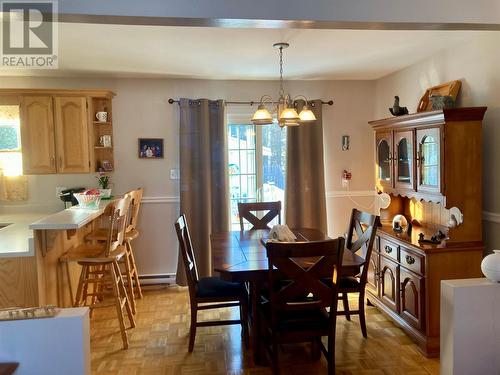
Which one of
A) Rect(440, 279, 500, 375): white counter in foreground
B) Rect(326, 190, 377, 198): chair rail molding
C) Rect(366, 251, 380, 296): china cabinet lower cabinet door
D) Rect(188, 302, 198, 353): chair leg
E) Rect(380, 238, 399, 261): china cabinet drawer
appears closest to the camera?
Rect(440, 279, 500, 375): white counter in foreground

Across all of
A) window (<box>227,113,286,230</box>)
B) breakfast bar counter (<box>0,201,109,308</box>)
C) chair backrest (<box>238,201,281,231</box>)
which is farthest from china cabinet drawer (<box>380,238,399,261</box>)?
breakfast bar counter (<box>0,201,109,308</box>)

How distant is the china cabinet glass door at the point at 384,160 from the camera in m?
3.91

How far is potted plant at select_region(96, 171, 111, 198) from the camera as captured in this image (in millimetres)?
4539

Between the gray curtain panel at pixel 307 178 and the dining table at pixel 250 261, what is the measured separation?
1.12 metres

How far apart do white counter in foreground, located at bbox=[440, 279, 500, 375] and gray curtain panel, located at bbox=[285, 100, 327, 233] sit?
2601 mm

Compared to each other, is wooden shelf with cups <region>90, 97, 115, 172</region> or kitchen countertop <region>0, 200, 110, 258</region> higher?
wooden shelf with cups <region>90, 97, 115, 172</region>

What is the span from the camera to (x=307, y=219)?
4.89 meters

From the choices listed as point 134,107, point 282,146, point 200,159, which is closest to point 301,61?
point 282,146

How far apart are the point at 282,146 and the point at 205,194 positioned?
1062 mm

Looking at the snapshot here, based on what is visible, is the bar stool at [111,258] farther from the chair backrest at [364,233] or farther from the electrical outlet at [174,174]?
the chair backrest at [364,233]

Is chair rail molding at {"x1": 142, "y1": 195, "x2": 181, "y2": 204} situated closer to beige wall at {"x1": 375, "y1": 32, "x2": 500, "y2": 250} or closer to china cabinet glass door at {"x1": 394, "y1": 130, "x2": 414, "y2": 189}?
china cabinet glass door at {"x1": 394, "y1": 130, "x2": 414, "y2": 189}

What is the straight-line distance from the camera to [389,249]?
3602mm

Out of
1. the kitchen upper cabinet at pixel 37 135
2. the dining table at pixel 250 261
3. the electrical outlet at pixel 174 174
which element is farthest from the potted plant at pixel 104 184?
the dining table at pixel 250 261

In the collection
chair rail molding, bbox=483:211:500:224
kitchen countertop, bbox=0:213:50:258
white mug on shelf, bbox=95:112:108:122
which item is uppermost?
white mug on shelf, bbox=95:112:108:122
